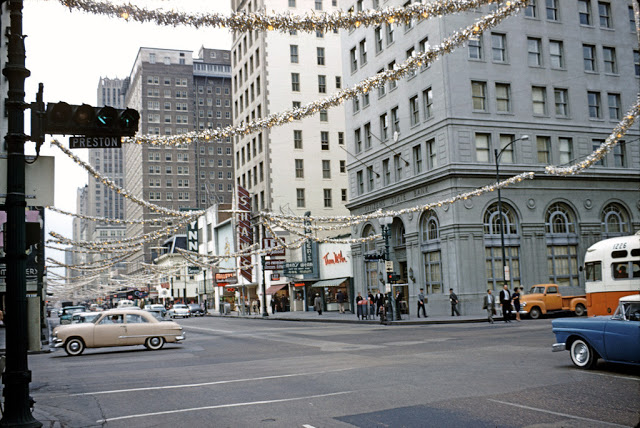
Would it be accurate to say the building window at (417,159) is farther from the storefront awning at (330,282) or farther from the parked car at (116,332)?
the parked car at (116,332)

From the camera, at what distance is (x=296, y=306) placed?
65.9 meters

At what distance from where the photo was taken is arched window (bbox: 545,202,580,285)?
138ft

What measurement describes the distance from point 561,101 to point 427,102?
9547 millimetres

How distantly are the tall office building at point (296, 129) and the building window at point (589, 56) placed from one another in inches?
1172

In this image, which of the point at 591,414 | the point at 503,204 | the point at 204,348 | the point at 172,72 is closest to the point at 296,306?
the point at 503,204

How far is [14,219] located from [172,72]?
6126 inches

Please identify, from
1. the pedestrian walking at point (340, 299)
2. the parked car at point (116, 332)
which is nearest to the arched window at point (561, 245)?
the pedestrian walking at point (340, 299)

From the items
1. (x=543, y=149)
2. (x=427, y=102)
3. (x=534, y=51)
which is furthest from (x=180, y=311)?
(x=534, y=51)

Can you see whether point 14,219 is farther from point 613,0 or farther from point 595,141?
point 613,0

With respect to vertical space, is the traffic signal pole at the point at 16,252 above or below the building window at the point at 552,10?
below

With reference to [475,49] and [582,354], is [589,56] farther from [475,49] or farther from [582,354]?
[582,354]

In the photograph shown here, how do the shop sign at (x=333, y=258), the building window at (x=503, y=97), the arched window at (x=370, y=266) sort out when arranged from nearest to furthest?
the building window at (x=503, y=97), the arched window at (x=370, y=266), the shop sign at (x=333, y=258)

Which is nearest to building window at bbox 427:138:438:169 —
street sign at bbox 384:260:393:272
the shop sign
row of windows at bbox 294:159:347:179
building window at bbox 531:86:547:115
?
building window at bbox 531:86:547:115

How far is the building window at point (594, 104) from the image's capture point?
45125mm
